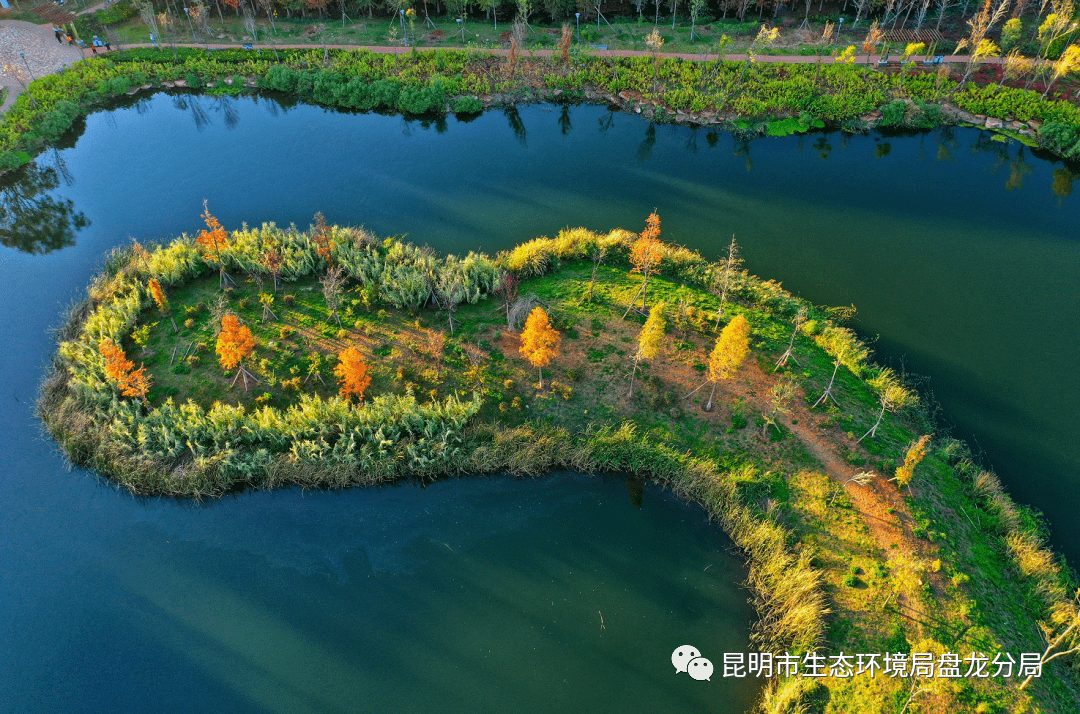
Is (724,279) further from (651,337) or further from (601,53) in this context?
(601,53)

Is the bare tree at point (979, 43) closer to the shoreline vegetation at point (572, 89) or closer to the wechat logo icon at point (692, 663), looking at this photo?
the shoreline vegetation at point (572, 89)

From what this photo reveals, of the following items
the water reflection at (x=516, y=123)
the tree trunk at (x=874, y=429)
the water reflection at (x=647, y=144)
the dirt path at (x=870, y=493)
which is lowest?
the dirt path at (x=870, y=493)

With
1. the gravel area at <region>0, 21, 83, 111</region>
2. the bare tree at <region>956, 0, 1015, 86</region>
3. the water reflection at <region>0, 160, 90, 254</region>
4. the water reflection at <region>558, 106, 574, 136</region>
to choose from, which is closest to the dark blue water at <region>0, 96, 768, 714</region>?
the water reflection at <region>0, 160, 90, 254</region>

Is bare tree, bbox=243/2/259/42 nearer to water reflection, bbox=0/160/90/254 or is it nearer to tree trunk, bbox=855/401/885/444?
water reflection, bbox=0/160/90/254

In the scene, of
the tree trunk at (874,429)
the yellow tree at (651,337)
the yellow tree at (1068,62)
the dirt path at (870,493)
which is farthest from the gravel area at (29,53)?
the yellow tree at (1068,62)

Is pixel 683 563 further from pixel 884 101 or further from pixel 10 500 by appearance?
pixel 884 101

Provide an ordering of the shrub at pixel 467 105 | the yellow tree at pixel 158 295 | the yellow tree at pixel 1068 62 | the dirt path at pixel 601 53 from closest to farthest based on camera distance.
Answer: the yellow tree at pixel 158 295 → the yellow tree at pixel 1068 62 → the shrub at pixel 467 105 → the dirt path at pixel 601 53

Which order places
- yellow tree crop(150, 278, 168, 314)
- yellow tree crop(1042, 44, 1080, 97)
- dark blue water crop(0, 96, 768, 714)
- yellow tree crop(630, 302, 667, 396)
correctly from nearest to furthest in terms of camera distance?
dark blue water crop(0, 96, 768, 714)
yellow tree crop(630, 302, 667, 396)
yellow tree crop(150, 278, 168, 314)
yellow tree crop(1042, 44, 1080, 97)
